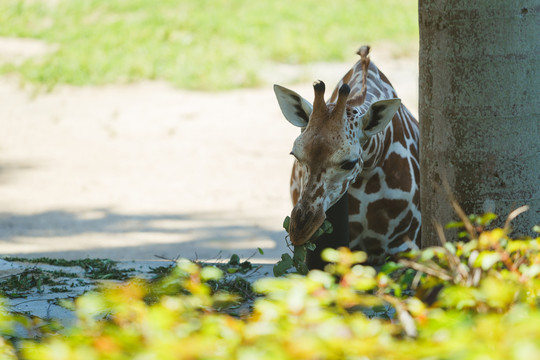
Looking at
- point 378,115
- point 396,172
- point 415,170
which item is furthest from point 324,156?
point 415,170

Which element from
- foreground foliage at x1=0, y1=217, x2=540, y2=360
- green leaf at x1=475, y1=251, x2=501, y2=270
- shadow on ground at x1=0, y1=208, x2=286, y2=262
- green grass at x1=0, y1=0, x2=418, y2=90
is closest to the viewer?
foreground foliage at x1=0, y1=217, x2=540, y2=360

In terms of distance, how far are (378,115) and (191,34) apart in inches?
468

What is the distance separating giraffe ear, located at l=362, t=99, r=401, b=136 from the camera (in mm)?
3906

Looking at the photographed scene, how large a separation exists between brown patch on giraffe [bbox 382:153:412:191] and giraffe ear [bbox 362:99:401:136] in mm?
592

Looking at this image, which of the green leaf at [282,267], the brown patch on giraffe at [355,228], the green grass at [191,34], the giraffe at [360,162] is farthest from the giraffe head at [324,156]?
the green grass at [191,34]

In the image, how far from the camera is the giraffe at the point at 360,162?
3773 mm

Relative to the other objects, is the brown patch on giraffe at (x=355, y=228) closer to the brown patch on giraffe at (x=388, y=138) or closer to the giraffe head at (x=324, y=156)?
the brown patch on giraffe at (x=388, y=138)

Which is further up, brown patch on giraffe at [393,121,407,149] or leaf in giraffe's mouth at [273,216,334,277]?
brown patch on giraffe at [393,121,407,149]

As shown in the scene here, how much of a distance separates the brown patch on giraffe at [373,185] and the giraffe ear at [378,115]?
1.93 feet

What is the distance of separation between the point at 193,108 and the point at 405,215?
732 cm

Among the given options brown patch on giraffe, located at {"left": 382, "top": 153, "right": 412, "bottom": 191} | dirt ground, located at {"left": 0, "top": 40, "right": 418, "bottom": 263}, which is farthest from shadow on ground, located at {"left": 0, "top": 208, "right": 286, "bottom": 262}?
brown patch on giraffe, located at {"left": 382, "top": 153, "right": 412, "bottom": 191}

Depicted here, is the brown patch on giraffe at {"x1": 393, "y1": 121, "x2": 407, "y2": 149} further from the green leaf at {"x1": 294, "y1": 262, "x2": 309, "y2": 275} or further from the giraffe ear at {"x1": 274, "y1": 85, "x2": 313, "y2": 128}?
the green leaf at {"x1": 294, "y1": 262, "x2": 309, "y2": 275}

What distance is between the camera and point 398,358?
176 centimetres

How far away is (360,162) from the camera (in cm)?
400
